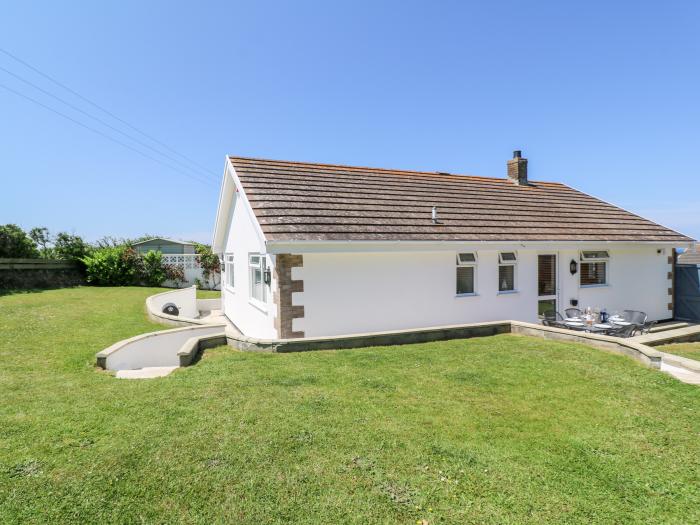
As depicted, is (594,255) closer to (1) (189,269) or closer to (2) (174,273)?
(1) (189,269)

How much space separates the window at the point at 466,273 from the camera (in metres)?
11.3

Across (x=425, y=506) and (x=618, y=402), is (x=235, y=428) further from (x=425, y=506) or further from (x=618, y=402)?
(x=618, y=402)

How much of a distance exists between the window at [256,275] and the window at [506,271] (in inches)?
292

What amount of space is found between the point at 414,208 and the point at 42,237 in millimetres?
23815

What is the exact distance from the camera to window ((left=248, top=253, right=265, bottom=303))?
34.9ft

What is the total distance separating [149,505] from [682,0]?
16.0m

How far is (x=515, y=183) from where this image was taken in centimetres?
1723

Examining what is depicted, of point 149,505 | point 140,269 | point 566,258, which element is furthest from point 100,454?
point 140,269

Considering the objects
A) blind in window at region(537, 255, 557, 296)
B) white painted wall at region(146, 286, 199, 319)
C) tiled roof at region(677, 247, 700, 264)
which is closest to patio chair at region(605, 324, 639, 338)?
blind in window at region(537, 255, 557, 296)

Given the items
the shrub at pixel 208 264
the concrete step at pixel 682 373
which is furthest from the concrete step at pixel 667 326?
the shrub at pixel 208 264

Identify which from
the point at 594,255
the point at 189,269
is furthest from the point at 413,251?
the point at 189,269

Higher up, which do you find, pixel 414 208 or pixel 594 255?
pixel 414 208

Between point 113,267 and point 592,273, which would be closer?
point 592,273

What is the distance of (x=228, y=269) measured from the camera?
16672 mm
